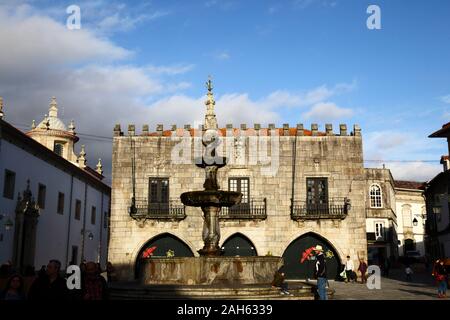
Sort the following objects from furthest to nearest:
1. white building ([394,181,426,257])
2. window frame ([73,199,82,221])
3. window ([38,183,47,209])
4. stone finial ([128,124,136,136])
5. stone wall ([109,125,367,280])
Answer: white building ([394,181,426,257]), window frame ([73,199,82,221]), stone finial ([128,124,136,136]), window ([38,183,47,209]), stone wall ([109,125,367,280])

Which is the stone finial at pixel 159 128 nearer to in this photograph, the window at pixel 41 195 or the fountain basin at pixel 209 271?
the window at pixel 41 195

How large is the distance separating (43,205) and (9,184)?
12.8 ft

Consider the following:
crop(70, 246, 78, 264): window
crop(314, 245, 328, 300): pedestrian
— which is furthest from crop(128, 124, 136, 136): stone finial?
crop(314, 245, 328, 300): pedestrian

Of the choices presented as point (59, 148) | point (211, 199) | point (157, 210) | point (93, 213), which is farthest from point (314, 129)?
Result: point (59, 148)

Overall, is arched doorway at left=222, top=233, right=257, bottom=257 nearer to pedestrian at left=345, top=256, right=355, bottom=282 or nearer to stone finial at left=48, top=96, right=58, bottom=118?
pedestrian at left=345, top=256, right=355, bottom=282

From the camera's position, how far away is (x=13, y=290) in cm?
686

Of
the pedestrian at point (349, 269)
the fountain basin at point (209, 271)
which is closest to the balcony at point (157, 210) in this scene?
the pedestrian at point (349, 269)

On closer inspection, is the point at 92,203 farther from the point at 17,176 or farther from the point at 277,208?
the point at 277,208

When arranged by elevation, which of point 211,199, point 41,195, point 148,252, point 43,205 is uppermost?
point 41,195

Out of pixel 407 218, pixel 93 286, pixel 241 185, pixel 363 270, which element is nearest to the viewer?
pixel 93 286

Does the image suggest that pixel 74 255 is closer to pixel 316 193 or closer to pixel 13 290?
pixel 316 193

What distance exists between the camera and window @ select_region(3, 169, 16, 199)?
23172 mm

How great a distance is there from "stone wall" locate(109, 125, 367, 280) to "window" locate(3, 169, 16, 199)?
5.28 metres
